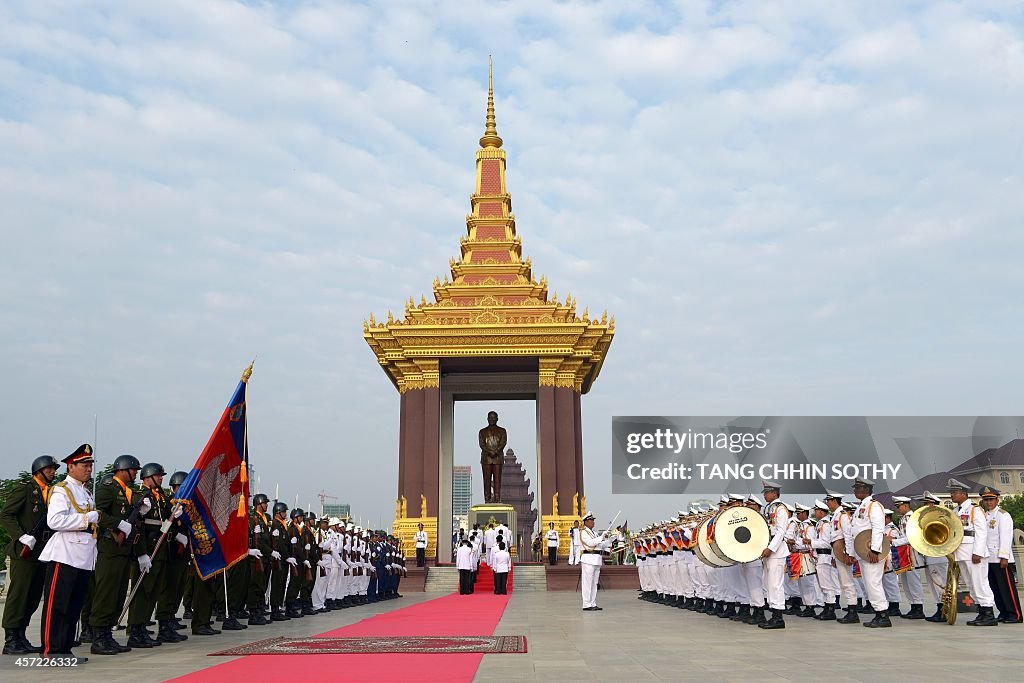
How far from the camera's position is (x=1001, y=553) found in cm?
1215

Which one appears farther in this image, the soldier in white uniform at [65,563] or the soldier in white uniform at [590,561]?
the soldier in white uniform at [590,561]

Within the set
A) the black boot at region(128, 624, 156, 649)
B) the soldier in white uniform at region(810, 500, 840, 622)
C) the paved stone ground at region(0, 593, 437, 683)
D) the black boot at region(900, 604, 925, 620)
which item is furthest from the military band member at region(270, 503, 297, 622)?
the black boot at region(900, 604, 925, 620)

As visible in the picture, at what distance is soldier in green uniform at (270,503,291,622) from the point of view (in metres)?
13.9

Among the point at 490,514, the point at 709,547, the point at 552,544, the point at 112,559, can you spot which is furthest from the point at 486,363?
the point at 112,559

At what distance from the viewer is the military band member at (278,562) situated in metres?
13.9

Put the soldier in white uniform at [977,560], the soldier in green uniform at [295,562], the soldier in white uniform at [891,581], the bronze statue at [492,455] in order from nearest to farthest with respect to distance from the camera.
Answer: the soldier in white uniform at [977,560], the soldier in white uniform at [891,581], the soldier in green uniform at [295,562], the bronze statue at [492,455]

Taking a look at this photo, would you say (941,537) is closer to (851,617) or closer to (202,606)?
(851,617)

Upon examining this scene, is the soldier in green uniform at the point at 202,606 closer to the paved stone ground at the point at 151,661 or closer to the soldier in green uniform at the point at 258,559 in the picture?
the paved stone ground at the point at 151,661

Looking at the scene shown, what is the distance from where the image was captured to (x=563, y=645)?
955 cm

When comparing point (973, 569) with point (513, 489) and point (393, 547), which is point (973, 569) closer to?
point (393, 547)

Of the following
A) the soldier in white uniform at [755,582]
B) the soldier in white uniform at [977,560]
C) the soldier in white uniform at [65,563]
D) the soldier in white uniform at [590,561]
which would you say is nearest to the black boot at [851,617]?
the soldier in white uniform at [755,582]

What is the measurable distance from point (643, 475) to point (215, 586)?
19740 mm

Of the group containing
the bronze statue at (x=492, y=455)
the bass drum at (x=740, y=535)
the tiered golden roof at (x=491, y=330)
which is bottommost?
the bass drum at (x=740, y=535)

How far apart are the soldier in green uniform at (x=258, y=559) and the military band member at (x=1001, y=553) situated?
386 inches
